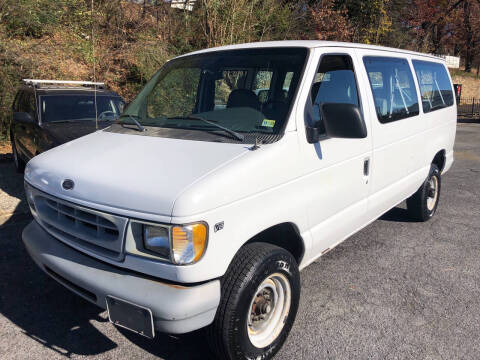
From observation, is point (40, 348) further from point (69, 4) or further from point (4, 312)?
point (69, 4)

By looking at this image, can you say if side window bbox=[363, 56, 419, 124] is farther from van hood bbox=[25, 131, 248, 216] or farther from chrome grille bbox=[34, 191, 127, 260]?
chrome grille bbox=[34, 191, 127, 260]

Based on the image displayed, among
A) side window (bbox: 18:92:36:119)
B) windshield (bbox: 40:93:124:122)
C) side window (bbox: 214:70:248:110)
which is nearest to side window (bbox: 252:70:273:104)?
side window (bbox: 214:70:248:110)

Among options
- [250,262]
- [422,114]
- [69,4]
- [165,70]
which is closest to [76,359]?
[250,262]

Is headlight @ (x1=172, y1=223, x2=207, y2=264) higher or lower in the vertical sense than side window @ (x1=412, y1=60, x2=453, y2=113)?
lower

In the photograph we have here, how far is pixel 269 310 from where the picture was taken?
2828mm

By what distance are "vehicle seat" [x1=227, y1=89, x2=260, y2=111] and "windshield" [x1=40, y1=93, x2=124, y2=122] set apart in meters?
4.15

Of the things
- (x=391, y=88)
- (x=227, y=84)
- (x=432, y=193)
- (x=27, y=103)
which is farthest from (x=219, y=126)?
(x=27, y=103)

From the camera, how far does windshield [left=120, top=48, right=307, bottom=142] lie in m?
3.00

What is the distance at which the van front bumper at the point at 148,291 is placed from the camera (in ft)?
7.23

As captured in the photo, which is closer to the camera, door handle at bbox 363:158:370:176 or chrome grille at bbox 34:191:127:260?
chrome grille at bbox 34:191:127:260

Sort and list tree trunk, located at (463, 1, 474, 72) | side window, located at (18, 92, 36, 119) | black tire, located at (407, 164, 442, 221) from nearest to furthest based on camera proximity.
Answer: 1. black tire, located at (407, 164, 442, 221)
2. side window, located at (18, 92, 36, 119)
3. tree trunk, located at (463, 1, 474, 72)

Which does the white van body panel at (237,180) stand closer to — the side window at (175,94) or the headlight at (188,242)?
the headlight at (188,242)

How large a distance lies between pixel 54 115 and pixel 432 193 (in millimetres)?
5823

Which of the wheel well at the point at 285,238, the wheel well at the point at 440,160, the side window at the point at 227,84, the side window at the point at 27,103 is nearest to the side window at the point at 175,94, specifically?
the side window at the point at 227,84
